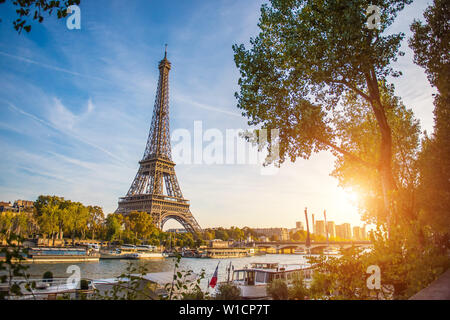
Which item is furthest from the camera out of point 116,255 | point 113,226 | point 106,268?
point 113,226

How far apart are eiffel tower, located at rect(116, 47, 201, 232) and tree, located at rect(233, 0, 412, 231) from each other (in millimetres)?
75174

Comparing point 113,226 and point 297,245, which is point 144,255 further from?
point 297,245

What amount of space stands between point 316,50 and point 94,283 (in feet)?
64.0

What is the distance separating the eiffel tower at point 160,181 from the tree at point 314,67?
75.2m

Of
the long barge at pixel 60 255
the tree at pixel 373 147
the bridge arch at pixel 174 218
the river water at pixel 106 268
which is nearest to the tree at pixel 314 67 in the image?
the tree at pixel 373 147

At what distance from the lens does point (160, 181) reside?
3413 inches

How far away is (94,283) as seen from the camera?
19.2m

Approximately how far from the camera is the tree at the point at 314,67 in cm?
898

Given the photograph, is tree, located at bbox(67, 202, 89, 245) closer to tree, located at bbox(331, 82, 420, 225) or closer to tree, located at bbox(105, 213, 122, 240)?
tree, located at bbox(105, 213, 122, 240)

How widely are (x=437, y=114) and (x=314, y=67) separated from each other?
10357 mm

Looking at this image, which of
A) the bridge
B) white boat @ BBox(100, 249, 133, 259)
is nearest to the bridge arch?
white boat @ BBox(100, 249, 133, 259)

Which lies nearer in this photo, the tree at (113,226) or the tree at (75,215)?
the tree at (75,215)

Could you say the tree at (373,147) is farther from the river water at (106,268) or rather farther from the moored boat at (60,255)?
the moored boat at (60,255)

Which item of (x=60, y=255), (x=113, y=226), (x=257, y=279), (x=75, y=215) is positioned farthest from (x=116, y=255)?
(x=257, y=279)
